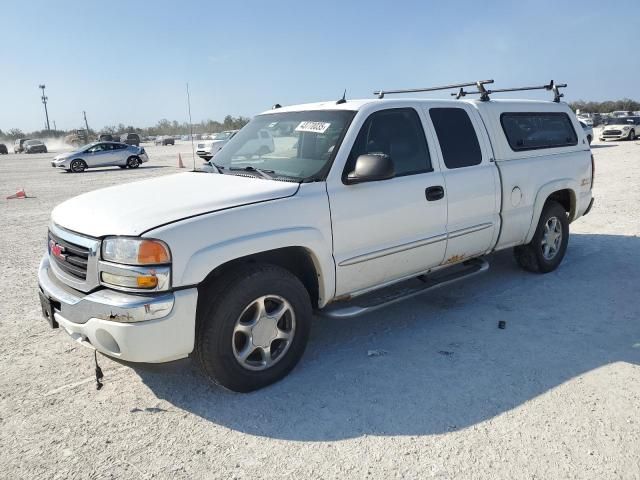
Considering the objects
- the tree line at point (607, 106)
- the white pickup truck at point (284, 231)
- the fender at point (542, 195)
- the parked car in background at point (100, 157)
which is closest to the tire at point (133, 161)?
the parked car in background at point (100, 157)

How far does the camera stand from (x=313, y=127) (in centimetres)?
397

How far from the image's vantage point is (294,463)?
264 cm

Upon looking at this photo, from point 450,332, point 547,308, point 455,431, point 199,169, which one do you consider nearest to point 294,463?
point 455,431

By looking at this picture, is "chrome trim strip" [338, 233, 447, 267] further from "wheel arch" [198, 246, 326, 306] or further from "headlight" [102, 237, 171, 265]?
"headlight" [102, 237, 171, 265]


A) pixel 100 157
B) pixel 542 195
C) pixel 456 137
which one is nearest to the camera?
pixel 456 137

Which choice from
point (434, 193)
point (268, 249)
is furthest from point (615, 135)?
point (268, 249)

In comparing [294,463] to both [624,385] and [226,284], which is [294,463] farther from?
[624,385]

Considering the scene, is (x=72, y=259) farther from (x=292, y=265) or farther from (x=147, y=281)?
(x=292, y=265)

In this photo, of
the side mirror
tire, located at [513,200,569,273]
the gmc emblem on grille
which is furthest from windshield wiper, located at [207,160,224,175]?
tire, located at [513,200,569,273]

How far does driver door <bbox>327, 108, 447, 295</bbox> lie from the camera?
362cm

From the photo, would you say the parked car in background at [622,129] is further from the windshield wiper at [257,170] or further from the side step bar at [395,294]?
the windshield wiper at [257,170]

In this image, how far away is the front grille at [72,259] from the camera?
10.2 feet

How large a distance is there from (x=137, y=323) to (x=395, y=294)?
6.89 feet

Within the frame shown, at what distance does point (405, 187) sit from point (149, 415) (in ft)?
7.92
